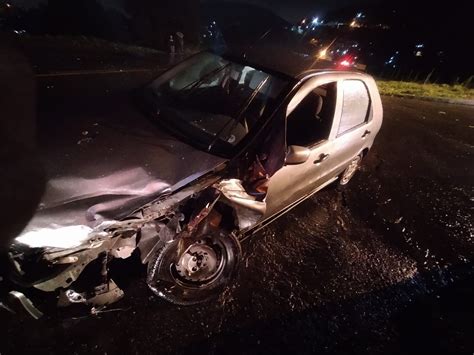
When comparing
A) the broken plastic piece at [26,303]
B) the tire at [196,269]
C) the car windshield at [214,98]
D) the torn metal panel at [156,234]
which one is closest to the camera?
the broken plastic piece at [26,303]

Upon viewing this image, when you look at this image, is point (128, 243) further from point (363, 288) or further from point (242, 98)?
point (363, 288)

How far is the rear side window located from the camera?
338 cm

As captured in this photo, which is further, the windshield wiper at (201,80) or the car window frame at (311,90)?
the windshield wiper at (201,80)

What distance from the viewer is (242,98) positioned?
9.81ft

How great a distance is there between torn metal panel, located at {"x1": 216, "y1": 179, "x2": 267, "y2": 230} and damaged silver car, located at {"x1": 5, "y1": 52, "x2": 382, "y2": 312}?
0.01m

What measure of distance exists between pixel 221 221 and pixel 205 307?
2.43 feet

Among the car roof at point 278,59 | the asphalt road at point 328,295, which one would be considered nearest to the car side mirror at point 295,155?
the car roof at point 278,59

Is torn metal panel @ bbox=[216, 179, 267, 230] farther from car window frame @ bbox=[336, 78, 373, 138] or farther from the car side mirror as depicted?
car window frame @ bbox=[336, 78, 373, 138]

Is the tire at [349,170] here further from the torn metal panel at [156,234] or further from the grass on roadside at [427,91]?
the grass on roadside at [427,91]

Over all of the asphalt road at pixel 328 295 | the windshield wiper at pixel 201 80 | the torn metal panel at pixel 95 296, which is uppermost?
the windshield wiper at pixel 201 80

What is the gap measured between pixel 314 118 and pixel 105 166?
2133mm

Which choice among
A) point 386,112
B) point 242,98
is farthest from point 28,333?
point 386,112

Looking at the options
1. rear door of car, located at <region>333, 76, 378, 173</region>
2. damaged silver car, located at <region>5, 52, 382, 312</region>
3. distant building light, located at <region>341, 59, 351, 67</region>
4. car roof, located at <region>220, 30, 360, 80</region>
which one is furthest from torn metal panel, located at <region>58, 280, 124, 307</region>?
distant building light, located at <region>341, 59, 351, 67</region>

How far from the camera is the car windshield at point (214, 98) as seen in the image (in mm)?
2742
